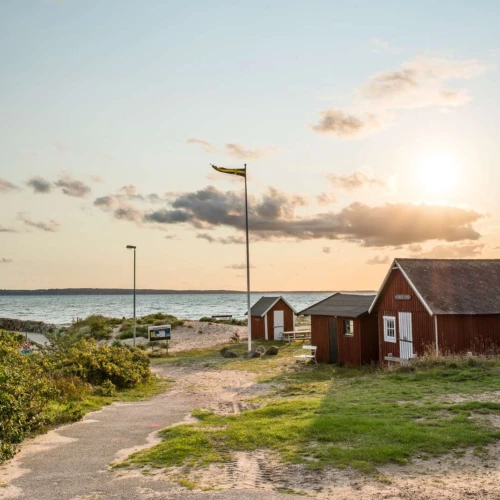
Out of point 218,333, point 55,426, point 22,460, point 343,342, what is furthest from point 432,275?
point 218,333

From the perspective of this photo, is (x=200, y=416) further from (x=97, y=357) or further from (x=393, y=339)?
(x=393, y=339)

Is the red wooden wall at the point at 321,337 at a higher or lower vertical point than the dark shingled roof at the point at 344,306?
lower

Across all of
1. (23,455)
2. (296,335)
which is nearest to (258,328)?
(296,335)

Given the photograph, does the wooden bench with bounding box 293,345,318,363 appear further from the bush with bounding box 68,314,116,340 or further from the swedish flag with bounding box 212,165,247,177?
the bush with bounding box 68,314,116,340

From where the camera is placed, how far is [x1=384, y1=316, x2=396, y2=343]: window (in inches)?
1133

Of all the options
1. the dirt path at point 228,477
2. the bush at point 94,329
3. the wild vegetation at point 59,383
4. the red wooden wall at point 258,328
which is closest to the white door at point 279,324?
the red wooden wall at point 258,328

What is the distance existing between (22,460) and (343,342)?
2245 centimetres

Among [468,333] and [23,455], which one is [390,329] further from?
[23,455]

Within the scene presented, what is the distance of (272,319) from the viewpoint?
4944cm

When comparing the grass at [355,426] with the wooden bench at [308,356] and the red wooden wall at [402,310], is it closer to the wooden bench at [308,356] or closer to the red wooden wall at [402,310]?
the red wooden wall at [402,310]

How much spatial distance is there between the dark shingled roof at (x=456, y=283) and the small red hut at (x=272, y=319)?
68.2ft

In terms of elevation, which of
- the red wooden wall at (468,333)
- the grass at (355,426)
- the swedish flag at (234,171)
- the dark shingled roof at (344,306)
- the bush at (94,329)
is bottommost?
the grass at (355,426)

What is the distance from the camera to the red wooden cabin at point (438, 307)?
25922 millimetres

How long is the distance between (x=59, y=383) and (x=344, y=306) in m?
18.6
